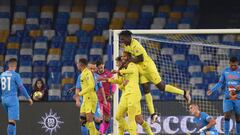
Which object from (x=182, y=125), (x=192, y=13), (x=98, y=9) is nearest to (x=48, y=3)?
(x=98, y=9)

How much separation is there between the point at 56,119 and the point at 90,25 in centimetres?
654

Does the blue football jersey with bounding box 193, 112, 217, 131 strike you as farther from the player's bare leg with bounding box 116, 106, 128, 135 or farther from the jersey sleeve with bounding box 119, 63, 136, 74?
the jersey sleeve with bounding box 119, 63, 136, 74

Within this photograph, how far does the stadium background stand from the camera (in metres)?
23.5


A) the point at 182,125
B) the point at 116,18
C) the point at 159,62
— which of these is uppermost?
the point at 116,18

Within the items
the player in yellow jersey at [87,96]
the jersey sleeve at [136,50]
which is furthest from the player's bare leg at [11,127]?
the jersey sleeve at [136,50]

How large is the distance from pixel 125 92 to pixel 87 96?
4.80 feet

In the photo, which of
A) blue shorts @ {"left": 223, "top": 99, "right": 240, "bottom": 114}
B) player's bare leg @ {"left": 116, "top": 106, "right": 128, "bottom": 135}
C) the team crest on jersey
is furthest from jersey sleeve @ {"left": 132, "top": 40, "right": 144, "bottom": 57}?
the team crest on jersey

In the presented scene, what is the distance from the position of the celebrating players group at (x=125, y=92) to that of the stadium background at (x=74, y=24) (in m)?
5.88

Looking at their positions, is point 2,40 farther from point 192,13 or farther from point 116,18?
point 192,13

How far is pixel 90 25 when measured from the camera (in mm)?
24812

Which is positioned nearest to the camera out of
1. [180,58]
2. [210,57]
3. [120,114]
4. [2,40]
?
[120,114]

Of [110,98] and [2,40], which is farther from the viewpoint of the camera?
[2,40]

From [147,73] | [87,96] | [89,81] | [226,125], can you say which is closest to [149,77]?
[147,73]

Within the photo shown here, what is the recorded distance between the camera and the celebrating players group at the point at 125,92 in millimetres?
14836
